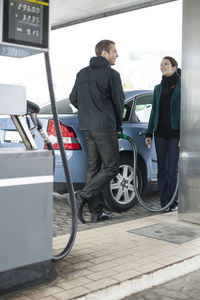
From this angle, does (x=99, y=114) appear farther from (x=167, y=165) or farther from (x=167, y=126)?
(x=167, y=165)

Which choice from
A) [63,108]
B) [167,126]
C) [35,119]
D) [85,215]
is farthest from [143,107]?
[35,119]

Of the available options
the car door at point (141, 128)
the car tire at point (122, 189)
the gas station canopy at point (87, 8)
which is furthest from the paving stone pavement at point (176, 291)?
the gas station canopy at point (87, 8)

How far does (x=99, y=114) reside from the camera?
548 centimetres

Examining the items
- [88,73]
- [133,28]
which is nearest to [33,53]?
[88,73]

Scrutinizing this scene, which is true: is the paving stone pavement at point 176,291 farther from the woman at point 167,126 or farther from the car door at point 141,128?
the car door at point 141,128

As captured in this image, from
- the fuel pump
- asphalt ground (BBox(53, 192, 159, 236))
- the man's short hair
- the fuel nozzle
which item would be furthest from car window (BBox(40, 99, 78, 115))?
the fuel pump

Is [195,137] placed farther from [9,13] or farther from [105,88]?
[9,13]

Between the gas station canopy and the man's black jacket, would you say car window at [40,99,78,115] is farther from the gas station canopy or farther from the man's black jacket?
the gas station canopy

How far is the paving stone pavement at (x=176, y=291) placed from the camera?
3410 mm

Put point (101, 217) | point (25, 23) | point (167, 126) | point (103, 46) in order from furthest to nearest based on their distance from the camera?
point (167, 126)
point (101, 217)
point (103, 46)
point (25, 23)

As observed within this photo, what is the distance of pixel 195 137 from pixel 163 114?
111 centimetres

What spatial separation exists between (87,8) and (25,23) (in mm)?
6549

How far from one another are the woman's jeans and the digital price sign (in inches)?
133

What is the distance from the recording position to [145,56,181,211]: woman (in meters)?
6.12
